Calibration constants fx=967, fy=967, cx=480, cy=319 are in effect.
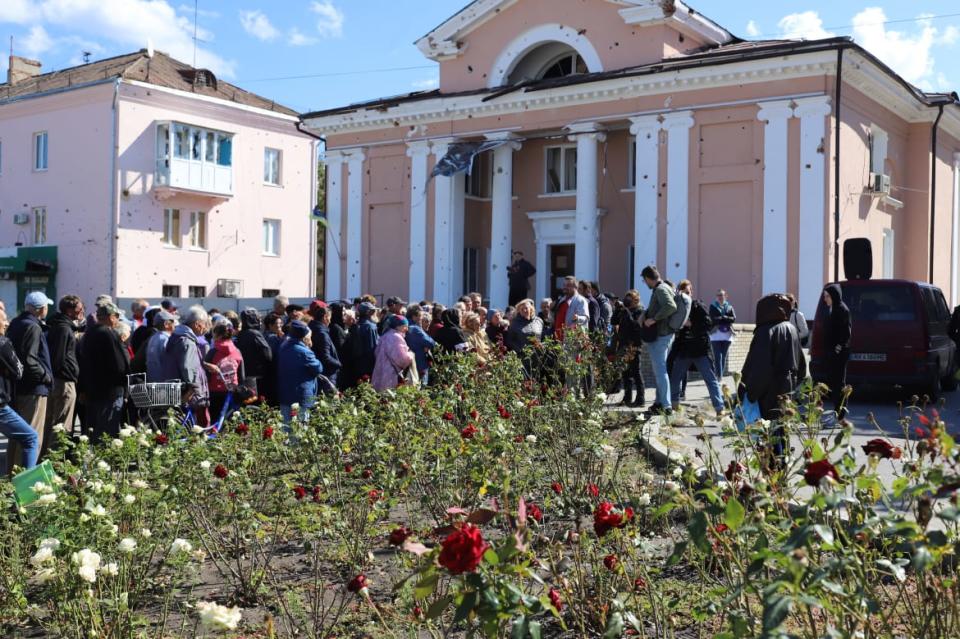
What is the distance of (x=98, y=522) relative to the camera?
416 cm

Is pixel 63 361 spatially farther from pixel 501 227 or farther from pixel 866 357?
pixel 501 227

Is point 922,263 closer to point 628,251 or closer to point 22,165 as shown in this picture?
point 628,251

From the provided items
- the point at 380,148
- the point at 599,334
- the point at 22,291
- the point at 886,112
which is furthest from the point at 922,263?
the point at 22,291

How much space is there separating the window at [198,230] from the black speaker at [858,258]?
85.4 ft

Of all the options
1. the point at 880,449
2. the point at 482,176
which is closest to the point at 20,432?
the point at 880,449

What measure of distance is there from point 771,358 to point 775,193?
52.8 feet

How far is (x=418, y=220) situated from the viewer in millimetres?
28781

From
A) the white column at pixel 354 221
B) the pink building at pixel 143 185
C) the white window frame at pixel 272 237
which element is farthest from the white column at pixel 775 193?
the white window frame at pixel 272 237

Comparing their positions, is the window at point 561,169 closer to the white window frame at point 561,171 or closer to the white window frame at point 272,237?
the white window frame at point 561,171

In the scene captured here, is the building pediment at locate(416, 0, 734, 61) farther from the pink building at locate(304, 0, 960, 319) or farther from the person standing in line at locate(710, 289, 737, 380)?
the person standing in line at locate(710, 289, 737, 380)

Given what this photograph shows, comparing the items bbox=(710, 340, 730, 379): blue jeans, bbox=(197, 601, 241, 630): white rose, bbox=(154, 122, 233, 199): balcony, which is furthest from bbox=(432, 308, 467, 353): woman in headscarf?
bbox=(154, 122, 233, 199): balcony

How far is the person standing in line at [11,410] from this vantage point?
7.95 metres

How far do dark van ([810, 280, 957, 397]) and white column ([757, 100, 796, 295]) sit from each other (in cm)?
744

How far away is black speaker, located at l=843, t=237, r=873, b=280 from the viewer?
21.1m
